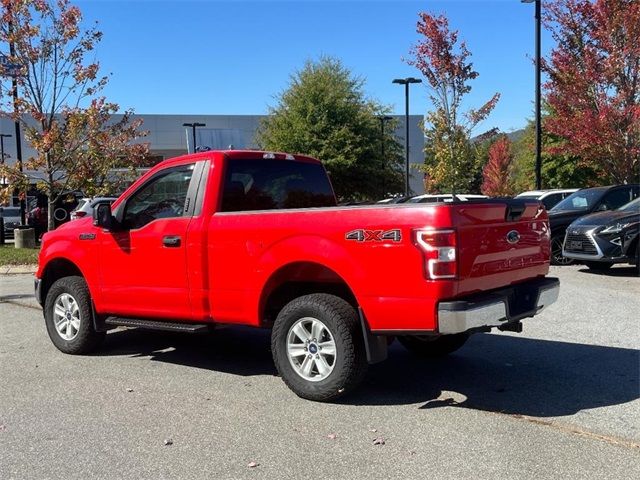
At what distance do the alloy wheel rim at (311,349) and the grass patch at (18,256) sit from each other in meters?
12.2

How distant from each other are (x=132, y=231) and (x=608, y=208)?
36.2ft

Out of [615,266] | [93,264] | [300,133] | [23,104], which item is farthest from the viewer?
[300,133]

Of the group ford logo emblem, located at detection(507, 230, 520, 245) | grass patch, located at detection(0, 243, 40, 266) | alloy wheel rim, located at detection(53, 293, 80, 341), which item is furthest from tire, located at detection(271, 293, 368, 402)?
grass patch, located at detection(0, 243, 40, 266)

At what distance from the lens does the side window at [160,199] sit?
5785mm

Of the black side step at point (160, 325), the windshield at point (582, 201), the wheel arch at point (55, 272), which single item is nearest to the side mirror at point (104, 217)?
the black side step at point (160, 325)

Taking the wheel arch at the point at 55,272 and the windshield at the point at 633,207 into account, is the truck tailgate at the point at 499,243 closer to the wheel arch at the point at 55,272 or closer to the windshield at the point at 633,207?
the wheel arch at the point at 55,272

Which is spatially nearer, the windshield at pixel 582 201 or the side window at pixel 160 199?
the side window at pixel 160 199

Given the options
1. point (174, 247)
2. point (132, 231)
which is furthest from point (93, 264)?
point (174, 247)

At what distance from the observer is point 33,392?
530 centimetres

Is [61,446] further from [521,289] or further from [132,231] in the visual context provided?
[521,289]

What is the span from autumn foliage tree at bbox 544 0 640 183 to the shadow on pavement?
13322mm

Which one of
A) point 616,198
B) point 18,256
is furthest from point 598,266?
point 18,256

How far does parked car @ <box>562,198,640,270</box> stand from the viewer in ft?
36.6

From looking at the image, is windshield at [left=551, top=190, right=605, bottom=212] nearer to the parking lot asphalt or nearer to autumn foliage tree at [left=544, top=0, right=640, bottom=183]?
autumn foliage tree at [left=544, top=0, right=640, bottom=183]
